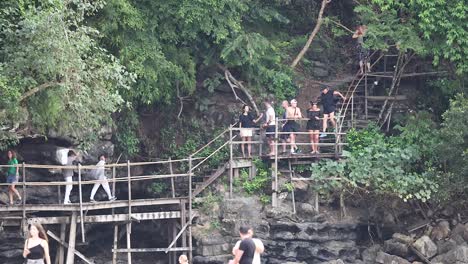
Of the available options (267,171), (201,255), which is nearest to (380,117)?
(267,171)

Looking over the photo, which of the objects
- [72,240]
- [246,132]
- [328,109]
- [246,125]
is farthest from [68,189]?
[328,109]

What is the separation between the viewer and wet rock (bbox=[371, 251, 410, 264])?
2597 cm

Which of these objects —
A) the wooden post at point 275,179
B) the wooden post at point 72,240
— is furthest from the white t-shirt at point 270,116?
the wooden post at point 72,240

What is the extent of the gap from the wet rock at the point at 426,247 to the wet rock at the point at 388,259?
0.49 metres

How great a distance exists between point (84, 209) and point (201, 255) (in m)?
3.21

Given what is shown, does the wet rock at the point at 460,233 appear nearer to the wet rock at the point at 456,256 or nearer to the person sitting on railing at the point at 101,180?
the wet rock at the point at 456,256

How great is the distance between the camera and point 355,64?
32750 millimetres

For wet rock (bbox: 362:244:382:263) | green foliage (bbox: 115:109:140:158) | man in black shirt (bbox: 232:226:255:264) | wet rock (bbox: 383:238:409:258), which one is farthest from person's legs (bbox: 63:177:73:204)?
man in black shirt (bbox: 232:226:255:264)

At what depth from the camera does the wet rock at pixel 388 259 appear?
2597cm

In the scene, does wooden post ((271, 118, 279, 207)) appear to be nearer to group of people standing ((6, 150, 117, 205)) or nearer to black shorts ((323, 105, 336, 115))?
black shorts ((323, 105, 336, 115))

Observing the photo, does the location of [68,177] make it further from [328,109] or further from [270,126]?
[328,109]

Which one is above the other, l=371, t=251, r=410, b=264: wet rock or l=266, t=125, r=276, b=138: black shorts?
l=266, t=125, r=276, b=138: black shorts

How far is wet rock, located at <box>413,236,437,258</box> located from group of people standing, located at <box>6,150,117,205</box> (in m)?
7.85

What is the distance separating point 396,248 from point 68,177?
8.51m
